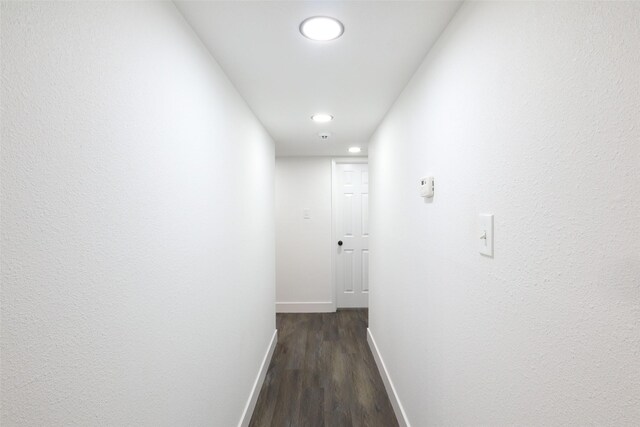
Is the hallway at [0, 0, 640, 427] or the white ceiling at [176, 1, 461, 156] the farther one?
the white ceiling at [176, 1, 461, 156]

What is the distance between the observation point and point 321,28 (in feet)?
3.97

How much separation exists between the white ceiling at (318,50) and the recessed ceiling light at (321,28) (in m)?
0.03

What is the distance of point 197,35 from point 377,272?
2240mm

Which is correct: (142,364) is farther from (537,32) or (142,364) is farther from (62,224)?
(537,32)

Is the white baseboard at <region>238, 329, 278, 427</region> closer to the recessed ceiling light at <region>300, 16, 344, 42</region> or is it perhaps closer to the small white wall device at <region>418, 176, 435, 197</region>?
the small white wall device at <region>418, 176, 435, 197</region>

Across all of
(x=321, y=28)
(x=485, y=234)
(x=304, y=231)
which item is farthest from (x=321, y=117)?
(x=304, y=231)

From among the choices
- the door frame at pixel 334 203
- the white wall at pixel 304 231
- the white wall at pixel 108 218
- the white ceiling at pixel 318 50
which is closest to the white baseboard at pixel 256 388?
the white wall at pixel 108 218

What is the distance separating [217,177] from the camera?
1.51m

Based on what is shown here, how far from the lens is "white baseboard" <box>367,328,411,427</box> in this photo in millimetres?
1905

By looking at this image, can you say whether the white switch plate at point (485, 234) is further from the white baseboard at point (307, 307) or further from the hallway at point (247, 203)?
the white baseboard at point (307, 307)

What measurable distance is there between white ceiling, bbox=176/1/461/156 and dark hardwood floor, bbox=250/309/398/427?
7.14 feet

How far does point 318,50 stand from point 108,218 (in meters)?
1.11

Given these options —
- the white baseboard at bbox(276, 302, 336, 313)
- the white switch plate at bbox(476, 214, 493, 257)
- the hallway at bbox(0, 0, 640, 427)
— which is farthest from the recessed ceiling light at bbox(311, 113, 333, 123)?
the white baseboard at bbox(276, 302, 336, 313)

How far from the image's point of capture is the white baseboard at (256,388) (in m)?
1.91
